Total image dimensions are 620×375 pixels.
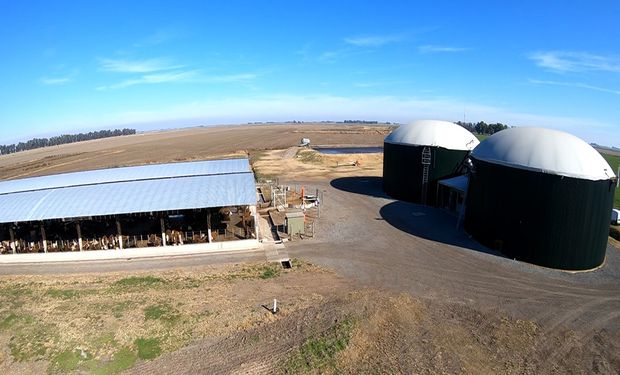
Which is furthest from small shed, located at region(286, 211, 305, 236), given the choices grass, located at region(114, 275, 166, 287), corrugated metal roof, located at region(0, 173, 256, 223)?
grass, located at region(114, 275, 166, 287)

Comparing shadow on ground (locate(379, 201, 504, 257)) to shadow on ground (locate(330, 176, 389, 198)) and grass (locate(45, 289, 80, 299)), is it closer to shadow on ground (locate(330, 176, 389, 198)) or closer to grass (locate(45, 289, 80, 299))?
shadow on ground (locate(330, 176, 389, 198))

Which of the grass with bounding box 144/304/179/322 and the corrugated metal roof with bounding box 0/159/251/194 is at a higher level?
the corrugated metal roof with bounding box 0/159/251/194

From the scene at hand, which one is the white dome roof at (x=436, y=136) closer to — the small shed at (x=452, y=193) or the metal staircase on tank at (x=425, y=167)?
the metal staircase on tank at (x=425, y=167)

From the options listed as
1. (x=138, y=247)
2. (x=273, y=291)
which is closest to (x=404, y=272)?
(x=273, y=291)

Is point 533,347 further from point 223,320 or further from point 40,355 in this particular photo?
point 40,355

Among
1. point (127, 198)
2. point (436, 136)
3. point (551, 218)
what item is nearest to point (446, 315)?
point (551, 218)

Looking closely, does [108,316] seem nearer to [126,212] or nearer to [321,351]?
[126,212]

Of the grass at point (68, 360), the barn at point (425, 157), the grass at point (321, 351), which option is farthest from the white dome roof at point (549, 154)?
the grass at point (68, 360)
